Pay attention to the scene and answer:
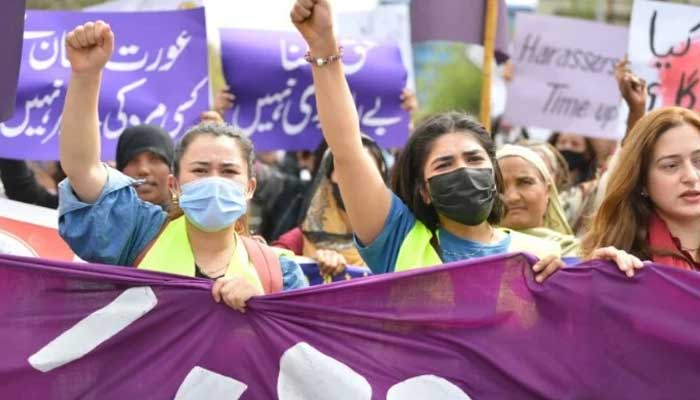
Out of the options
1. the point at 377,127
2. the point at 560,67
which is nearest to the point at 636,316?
the point at 377,127

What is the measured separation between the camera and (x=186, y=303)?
11.4ft

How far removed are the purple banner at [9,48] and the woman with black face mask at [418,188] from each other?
2.91 ft

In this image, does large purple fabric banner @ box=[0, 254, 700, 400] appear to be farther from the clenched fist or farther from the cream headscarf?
the cream headscarf

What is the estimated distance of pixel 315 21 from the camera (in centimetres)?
355

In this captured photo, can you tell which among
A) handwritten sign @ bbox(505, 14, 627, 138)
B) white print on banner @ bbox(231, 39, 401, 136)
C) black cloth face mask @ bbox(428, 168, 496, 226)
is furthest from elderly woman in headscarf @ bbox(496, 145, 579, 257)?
handwritten sign @ bbox(505, 14, 627, 138)

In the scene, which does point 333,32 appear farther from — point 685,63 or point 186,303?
point 685,63

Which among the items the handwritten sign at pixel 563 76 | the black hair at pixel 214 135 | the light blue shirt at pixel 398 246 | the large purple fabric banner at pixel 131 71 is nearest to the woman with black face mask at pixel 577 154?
the handwritten sign at pixel 563 76

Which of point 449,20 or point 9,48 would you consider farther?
point 449,20

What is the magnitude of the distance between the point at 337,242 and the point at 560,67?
2.63m

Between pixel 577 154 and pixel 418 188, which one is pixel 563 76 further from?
pixel 418 188

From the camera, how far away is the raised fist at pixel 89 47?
11.6ft

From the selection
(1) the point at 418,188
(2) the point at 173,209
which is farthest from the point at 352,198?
(2) the point at 173,209

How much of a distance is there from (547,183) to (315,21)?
2036 mm

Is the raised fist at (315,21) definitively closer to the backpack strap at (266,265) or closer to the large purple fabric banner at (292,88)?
the backpack strap at (266,265)
